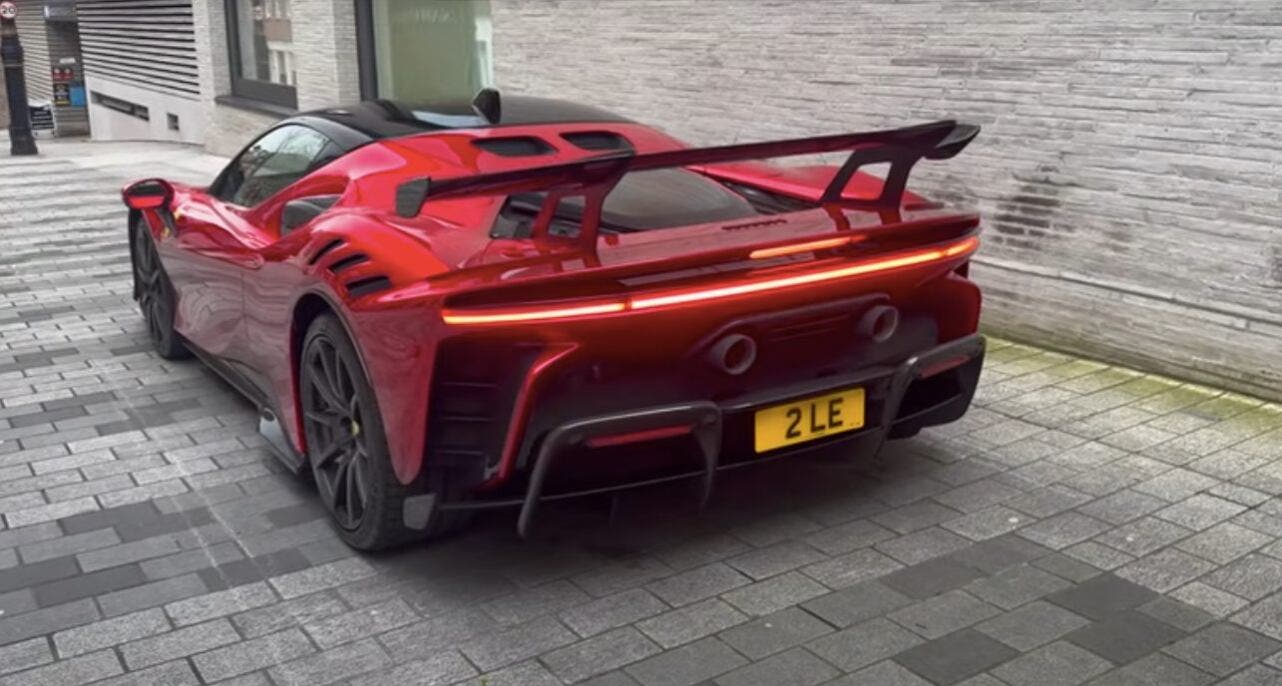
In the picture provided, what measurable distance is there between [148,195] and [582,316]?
3.21 m

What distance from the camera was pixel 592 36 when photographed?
9.32 meters

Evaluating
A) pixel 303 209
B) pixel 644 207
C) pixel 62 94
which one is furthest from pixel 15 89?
pixel 644 207

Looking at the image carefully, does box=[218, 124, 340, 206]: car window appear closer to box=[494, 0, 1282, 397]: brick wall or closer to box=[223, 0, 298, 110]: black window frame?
box=[494, 0, 1282, 397]: brick wall

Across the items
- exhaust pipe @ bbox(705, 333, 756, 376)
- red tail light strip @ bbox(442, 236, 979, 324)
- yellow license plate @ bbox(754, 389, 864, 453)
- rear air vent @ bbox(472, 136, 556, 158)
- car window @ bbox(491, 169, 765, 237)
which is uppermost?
rear air vent @ bbox(472, 136, 556, 158)

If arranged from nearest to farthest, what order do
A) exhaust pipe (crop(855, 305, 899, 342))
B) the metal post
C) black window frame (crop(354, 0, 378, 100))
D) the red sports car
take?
the red sports car → exhaust pipe (crop(855, 305, 899, 342)) → black window frame (crop(354, 0, 378, 100)) → the metal post

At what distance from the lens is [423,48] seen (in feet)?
40.5

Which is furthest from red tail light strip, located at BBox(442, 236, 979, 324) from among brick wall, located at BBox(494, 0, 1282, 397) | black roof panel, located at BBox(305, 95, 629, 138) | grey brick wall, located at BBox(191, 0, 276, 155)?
grey brick wall, located at BBox(191, 0, 276, 155)

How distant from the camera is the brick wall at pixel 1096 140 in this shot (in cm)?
509

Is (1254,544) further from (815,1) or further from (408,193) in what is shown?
(815,1)

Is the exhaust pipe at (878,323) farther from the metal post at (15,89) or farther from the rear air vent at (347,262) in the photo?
the metal post at (15,89)

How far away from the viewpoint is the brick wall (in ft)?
16.7

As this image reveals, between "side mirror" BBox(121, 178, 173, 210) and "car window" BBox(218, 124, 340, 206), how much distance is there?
337 mm

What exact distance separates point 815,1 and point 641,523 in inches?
164

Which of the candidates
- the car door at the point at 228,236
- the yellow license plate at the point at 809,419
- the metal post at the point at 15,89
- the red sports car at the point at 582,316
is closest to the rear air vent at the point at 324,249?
the red sports car at the point at 582,316
